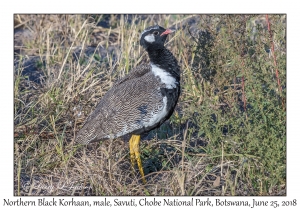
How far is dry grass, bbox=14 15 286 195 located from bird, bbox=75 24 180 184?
20 centimetres

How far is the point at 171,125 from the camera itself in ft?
20.7

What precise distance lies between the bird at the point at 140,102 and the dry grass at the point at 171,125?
7.9 inches

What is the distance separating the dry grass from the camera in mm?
4934

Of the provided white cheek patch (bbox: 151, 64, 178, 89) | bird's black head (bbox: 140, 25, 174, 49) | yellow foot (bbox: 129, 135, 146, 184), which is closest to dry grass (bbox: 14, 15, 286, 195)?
yellow foot (bbox: 129, 135, 146, 184)

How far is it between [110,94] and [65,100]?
962 mm

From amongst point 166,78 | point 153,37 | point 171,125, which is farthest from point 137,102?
point 171,125

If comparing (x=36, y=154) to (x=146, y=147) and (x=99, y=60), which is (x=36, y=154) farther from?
(x=99, y=60)

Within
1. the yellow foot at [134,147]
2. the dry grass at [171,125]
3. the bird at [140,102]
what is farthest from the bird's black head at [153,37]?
the yellow foot at [134,147]

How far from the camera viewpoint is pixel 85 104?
A: 20.8ft

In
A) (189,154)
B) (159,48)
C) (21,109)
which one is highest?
(159,48)

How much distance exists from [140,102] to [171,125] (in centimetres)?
108

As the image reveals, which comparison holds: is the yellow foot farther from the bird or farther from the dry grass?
the dry grass

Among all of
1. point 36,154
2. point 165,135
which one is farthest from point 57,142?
point 165,135

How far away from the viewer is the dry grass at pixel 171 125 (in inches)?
194
